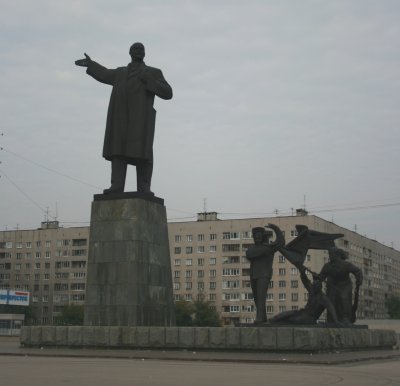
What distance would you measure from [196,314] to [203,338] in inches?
2278

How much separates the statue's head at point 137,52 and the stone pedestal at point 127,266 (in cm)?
398

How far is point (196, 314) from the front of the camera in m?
73.6

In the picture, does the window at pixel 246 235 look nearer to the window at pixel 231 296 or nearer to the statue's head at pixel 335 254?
the window at pixel 231 296

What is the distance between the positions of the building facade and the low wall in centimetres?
5993

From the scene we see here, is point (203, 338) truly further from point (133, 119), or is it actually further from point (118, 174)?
point (133, 119)

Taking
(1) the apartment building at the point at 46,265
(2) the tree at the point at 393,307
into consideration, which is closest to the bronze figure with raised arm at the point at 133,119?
(1) the apartment building at the point at 46,265

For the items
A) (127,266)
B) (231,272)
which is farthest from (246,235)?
(127,266)

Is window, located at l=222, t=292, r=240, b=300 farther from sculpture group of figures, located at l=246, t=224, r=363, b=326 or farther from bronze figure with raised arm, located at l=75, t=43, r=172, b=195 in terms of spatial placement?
bronze figure with raised arm, located at l=75, t=43, r=172, b=195

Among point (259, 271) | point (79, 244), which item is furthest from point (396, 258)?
point (259, 271)

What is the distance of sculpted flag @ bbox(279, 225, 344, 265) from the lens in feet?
66.1

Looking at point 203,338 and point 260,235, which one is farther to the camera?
point 260,235

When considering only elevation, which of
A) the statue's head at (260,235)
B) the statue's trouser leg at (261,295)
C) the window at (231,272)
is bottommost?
the statue's trouser leg at (261,295)

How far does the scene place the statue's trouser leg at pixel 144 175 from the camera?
20312mm

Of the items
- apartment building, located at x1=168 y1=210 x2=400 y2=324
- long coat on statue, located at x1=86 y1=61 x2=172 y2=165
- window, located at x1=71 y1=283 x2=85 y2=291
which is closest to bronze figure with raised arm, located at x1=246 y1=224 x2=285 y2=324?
long coat on statue, located at x1=86 y1=61 x2=172 y2=165
